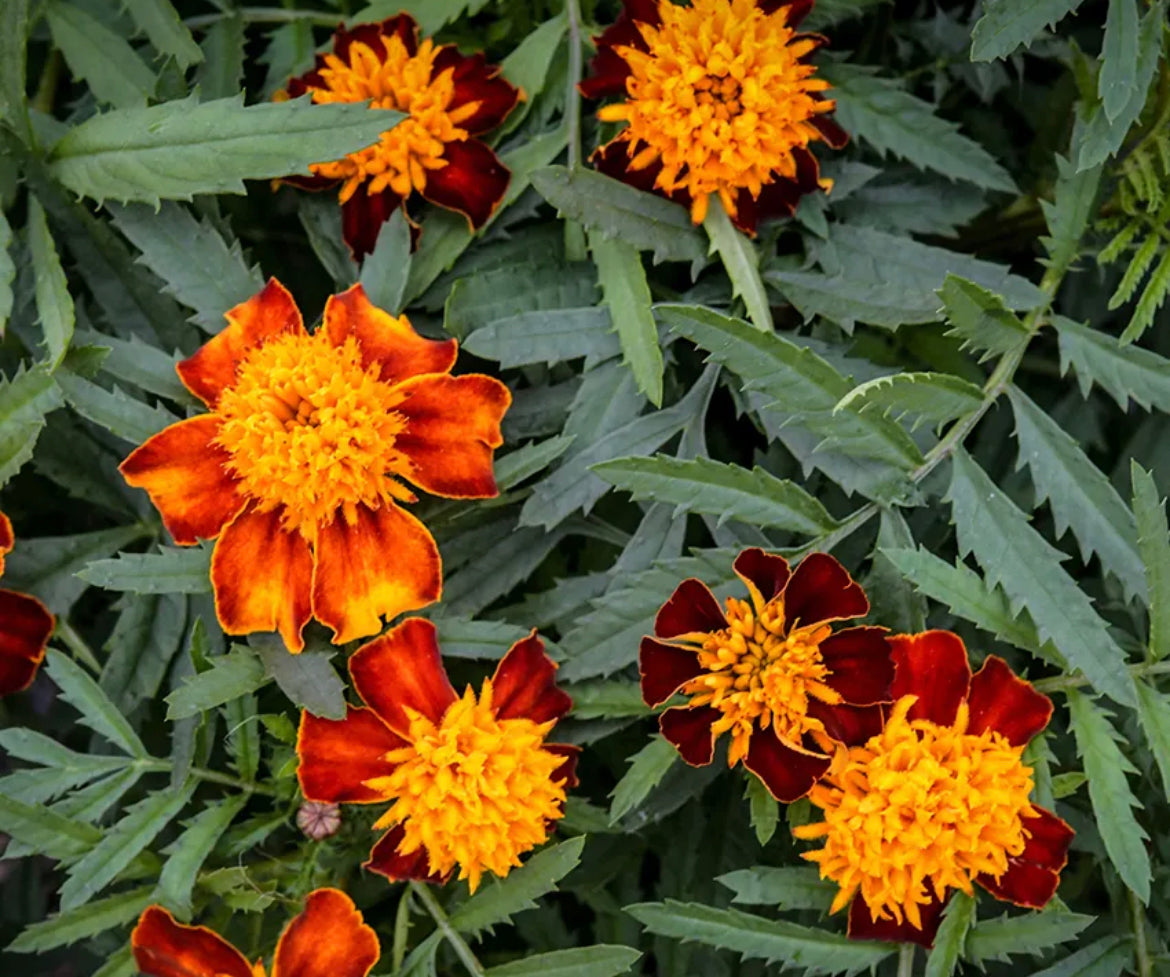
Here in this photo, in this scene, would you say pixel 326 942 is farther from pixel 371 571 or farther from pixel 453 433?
pixel 453 433

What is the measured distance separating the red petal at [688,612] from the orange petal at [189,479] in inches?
14.3

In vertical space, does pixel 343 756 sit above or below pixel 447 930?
above

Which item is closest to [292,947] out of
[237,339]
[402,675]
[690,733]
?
[402,675]

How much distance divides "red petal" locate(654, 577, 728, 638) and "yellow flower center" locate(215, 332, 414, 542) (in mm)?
232

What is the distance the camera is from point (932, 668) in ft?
3.17

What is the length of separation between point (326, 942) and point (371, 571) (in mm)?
309

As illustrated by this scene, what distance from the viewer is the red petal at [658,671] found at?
953mm

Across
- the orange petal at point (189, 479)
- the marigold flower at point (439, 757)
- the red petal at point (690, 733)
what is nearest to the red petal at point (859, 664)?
the red petal at point (690, 733)

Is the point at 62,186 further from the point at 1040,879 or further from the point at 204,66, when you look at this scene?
the point at 1040,879

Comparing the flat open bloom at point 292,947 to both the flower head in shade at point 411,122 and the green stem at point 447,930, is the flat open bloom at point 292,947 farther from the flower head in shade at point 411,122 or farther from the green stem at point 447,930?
the flower head in shade at point 411,122

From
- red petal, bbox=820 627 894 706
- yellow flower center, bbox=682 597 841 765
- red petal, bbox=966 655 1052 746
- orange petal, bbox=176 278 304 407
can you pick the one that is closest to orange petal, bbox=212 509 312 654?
orange petal, bbox=176 278 304 407

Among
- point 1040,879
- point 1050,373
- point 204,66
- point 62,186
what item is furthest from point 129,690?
point 1050,373

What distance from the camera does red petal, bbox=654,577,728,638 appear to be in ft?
3.11

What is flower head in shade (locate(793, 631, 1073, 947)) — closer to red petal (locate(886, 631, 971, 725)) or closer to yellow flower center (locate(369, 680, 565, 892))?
red petal (locate(886, 631, 971, 725))
